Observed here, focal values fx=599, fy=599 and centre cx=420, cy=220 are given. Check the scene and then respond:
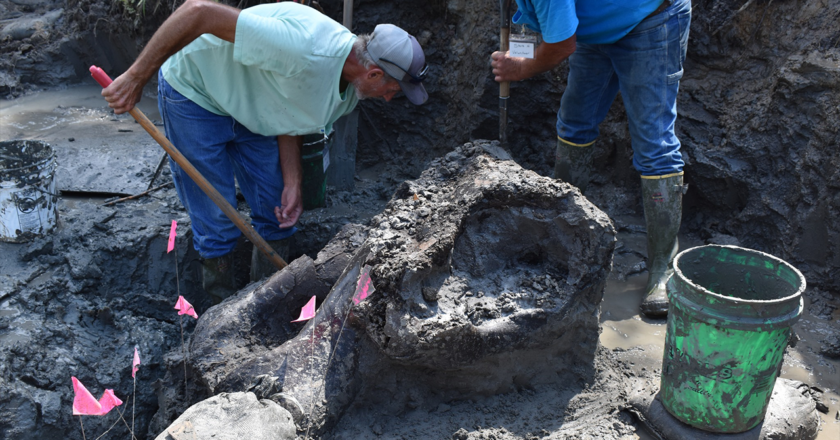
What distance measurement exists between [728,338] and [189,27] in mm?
2428

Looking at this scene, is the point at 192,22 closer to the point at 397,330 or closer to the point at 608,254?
the point at 397,330

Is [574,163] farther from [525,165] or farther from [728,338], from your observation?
[728,338]

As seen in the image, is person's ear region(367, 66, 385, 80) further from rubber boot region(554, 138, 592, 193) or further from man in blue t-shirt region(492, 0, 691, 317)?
rubber boot region(554, 138, 592, 193)

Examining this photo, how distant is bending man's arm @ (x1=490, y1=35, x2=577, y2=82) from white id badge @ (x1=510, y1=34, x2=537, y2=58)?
4 cm

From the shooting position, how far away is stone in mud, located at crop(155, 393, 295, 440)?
5.90 feet

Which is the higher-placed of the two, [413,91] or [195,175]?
[413,91]

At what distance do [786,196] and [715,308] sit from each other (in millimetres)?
1909

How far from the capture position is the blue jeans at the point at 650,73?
272 centimetres

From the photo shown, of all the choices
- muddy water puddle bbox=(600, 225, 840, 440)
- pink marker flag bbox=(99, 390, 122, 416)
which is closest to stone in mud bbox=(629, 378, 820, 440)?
muddy water puddle bbox=(600, 225, 840, 440)

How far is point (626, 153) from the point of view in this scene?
12.9 ft

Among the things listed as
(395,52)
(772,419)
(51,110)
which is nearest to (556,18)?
(395,52)

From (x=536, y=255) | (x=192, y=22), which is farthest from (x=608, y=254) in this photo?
(x=192, y=22)

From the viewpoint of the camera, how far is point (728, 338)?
6.09 ft

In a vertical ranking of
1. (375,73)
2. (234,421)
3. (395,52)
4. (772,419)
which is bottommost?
(772,419)
